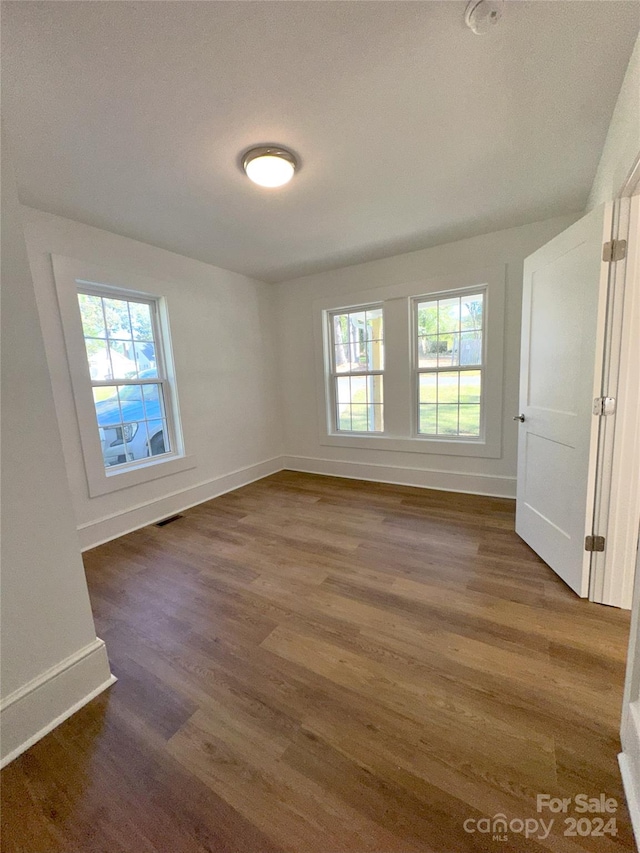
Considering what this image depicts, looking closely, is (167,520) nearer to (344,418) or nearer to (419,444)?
(344,418)

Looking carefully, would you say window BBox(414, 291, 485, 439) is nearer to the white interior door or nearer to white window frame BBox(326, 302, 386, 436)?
white window frame BBox(326, 302, 386, 436)

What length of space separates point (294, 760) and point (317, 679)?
1.02ft

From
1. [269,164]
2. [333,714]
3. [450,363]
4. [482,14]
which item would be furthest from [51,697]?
[450,363]

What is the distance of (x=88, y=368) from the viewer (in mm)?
2607

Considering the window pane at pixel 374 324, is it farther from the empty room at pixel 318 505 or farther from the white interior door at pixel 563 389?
the white interior door at pixel 563 389

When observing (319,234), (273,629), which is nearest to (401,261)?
(319,234)

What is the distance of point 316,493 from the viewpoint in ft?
Answer: 12.1

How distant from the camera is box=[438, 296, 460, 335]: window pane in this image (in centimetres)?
339

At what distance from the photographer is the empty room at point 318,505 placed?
1.05m

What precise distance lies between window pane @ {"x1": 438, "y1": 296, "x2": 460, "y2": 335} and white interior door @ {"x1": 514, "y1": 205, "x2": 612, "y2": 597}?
3.56 feet

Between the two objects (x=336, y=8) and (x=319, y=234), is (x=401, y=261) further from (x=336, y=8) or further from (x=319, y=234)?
(x=336, y=8)

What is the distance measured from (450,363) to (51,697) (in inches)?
146

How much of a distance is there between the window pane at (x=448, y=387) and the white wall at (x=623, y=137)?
1780 mm

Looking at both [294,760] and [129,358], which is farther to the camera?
[129,358]
